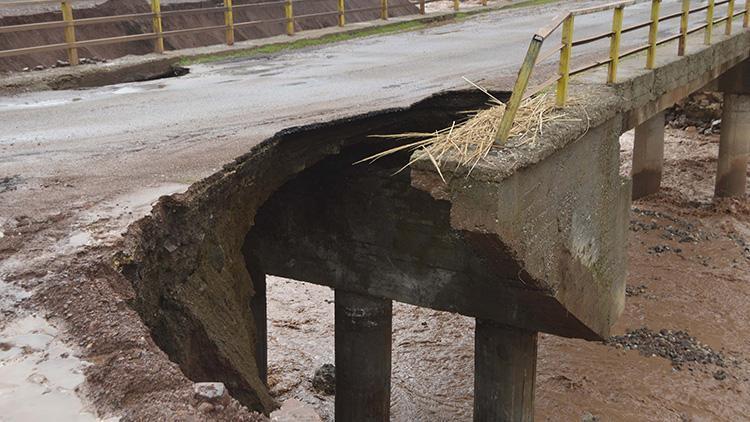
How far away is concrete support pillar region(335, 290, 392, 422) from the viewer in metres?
8.66

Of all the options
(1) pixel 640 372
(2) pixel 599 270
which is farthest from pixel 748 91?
(2) pixel 599 270

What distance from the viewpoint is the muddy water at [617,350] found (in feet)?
30.9

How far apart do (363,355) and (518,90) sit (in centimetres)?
437

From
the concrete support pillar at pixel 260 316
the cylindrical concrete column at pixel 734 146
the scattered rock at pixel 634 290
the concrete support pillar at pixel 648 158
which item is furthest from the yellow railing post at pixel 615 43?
the cylindrical concrete column at pixel 734 146

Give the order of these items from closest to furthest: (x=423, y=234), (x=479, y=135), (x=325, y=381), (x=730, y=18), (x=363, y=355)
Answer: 1. (x=479, y=135)
2. (x=423, y=234)
3. (x=363, y=355)
4. (x=325, y=381)
5. (x=730, y=18)

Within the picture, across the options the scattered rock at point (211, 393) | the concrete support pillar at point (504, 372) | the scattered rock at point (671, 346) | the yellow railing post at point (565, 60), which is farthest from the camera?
the scattered rock at point (671, 346)

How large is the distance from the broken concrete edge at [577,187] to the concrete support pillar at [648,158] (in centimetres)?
640

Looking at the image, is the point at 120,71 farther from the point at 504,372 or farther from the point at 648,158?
the point at 648,158

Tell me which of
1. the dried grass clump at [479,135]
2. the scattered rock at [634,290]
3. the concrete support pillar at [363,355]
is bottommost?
the scattered rock at [634,290]

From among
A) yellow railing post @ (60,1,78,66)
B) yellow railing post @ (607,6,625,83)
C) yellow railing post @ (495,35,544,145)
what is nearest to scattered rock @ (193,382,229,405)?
yellow railing post @ (495,35,544,145)

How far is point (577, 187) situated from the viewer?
21.6 feet

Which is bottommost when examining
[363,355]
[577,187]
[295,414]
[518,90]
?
[363,355]

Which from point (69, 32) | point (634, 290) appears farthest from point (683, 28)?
point (69, 32)

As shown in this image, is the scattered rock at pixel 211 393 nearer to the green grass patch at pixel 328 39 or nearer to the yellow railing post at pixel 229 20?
the green grass patch at pixel 328 39
